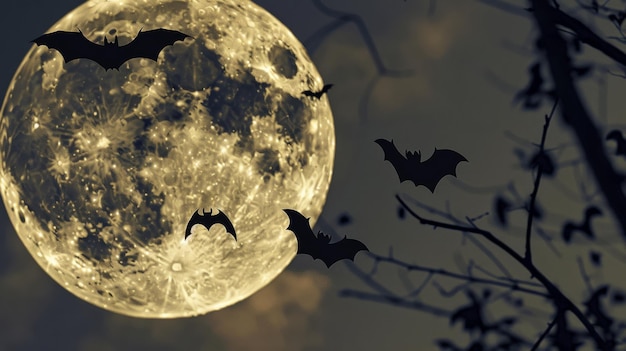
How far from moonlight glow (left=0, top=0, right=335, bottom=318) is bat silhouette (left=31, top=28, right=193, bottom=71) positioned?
18.8 inches

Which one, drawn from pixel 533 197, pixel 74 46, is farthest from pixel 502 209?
pixel 74 46

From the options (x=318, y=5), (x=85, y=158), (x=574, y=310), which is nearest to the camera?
(x=574, y=310)

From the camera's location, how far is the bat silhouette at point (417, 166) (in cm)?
352

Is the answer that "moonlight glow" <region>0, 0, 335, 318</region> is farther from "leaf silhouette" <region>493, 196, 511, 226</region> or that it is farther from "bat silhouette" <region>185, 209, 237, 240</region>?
"leaf silhouette" <region>493, 196, 511, 226</region>

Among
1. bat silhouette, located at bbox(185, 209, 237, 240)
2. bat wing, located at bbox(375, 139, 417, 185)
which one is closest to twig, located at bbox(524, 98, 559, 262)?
bat wing, located at bbox(375, 139, 417, 185)

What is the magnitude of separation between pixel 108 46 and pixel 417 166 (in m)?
1.46

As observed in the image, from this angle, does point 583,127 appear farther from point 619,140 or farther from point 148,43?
point 148,43

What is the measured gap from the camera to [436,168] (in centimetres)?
365

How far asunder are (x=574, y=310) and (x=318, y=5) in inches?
66.8

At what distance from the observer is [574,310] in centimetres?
284

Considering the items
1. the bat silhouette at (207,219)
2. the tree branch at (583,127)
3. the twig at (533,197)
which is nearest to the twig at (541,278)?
the twig at (533,197)

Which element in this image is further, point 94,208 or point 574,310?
point 94,208

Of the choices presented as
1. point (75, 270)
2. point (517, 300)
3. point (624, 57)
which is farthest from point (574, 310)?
point (75, 270)

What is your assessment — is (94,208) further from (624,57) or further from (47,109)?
(624,57)
